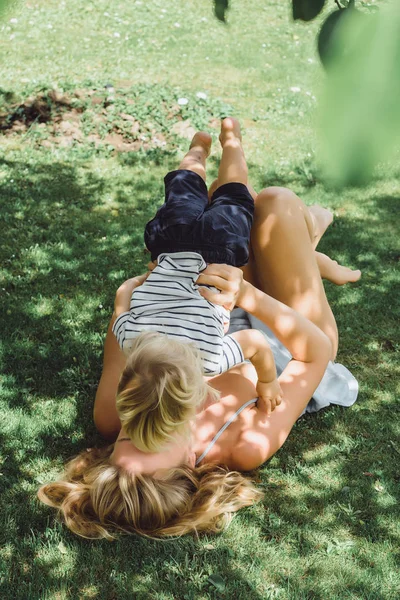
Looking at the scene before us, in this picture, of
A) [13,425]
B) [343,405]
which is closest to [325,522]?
[343,405]

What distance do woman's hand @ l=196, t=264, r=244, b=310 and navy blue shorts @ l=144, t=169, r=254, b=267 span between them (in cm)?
21

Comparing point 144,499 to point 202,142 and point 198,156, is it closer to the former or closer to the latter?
point 198,156

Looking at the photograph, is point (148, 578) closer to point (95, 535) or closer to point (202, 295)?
point (95, 535)

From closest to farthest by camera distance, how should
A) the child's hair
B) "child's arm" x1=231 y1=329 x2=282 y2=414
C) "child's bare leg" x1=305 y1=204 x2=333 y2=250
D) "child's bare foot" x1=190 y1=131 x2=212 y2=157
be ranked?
the child's hair, "child's arm" x1=231 y1=329 x2=282 y2=414, "child's bare leg" x1=305 y1=204 x2=333 y2=250, "child's bare foot" x1=190 y1=131 x2=212 y2=157

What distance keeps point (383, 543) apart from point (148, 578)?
114 cm

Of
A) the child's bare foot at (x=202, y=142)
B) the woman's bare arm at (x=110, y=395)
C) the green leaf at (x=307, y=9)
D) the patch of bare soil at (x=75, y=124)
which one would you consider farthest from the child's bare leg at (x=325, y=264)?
the patch of bare soil at (x=75, y=124)

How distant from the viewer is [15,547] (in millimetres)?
3006

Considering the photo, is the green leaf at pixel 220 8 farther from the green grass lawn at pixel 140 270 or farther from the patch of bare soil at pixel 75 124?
the patch of bare soil at pixel 75 124

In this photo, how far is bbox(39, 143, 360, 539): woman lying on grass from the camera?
2.93 meters

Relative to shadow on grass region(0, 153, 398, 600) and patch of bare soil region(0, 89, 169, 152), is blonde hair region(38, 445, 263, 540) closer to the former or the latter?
shadow on grass region(0, 153, 398, 600)

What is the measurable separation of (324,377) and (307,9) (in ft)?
10.8

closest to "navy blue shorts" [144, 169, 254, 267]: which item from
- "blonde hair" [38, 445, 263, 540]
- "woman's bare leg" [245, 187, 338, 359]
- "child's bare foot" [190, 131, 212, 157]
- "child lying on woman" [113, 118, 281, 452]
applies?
"child lying on woman" [113, 118, 281, 452]

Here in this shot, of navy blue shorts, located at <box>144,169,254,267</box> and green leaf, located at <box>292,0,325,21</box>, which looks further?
navy blue shorts, located at <box>144,169,254,267</box>

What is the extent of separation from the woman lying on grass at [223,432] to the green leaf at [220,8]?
6.68 feet
